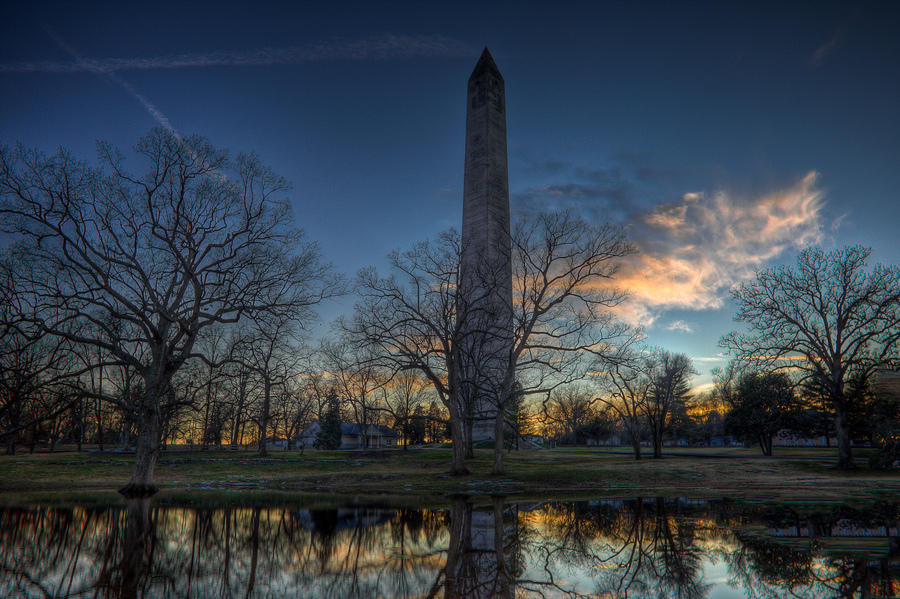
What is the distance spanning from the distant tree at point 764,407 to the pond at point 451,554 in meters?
20.1

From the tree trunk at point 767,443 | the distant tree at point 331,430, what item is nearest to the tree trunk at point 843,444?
the tree trunk at point 767,443

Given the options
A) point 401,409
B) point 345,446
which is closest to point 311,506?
point 401,409

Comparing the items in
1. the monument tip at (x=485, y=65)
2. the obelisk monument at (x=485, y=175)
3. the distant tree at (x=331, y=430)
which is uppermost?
the monument tip at (x=485, y=65)

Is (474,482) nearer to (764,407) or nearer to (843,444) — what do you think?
(764,407)

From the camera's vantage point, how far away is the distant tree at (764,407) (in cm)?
2895

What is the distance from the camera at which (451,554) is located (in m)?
6.60

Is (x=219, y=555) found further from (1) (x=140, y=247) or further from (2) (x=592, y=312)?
(2) (x=592, y=312)

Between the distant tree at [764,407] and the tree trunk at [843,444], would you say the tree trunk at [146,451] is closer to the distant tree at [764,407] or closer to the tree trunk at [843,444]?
the distant tree at [764,407]

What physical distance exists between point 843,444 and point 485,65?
3130cm

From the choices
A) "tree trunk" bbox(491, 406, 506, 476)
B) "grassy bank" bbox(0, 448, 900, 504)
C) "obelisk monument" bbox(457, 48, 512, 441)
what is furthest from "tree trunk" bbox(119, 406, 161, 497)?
"obelisk monument" bbox(457, 48, 512, 441)

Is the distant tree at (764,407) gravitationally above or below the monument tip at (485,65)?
below

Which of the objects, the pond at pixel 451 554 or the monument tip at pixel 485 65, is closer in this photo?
the pond at pixel 451 554

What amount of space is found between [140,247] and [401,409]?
39936 millimetres

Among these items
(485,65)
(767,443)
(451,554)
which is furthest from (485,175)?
(451,554)
